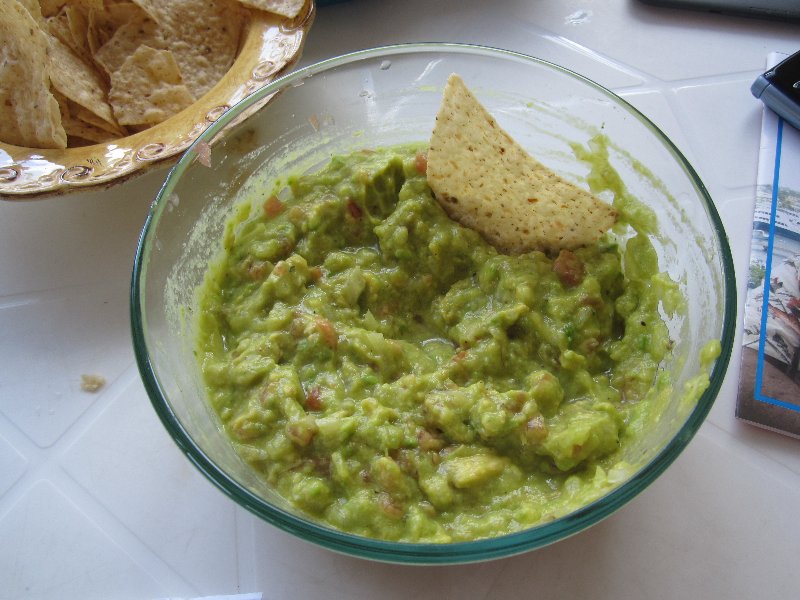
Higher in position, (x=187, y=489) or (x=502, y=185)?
(x=502, y=185)

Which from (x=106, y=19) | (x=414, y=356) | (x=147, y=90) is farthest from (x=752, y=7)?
(x=106, y=19)

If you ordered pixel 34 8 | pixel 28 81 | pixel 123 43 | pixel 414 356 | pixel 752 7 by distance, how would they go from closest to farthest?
pixel 414 356 < pixel 28 81 < pixel 34 8 < pixel 123 43 < pixel 752 7

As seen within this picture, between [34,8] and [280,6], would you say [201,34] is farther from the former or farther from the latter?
[34,8]

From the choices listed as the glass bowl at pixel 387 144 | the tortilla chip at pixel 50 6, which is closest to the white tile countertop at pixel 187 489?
the glass bowl at pixel 387 144

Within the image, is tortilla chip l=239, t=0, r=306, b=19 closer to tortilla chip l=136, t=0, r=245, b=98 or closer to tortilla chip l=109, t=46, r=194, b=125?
tortilla chip l=136, t=0, r=245, b=98

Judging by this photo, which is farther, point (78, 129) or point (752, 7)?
point (752, 7)

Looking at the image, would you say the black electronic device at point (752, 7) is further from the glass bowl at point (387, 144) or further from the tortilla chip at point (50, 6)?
the tortilla chip at point (50, 6)

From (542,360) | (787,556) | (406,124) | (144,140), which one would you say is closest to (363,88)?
(406,124)
